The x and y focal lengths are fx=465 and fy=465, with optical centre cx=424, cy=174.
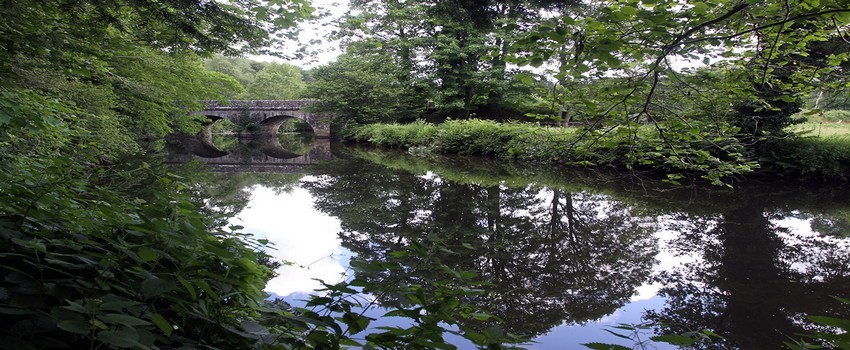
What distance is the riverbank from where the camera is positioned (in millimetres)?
2840

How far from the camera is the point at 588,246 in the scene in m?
4.96

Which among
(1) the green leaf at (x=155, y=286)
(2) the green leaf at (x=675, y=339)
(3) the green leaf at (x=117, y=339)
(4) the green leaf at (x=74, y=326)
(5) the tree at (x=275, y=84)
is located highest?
(5) the tree at (x=275, y=84)

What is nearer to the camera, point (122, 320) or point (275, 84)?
point (122, 320)

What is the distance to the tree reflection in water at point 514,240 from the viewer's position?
11.1 ft

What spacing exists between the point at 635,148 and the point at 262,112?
31278mm

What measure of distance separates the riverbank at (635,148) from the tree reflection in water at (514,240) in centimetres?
81

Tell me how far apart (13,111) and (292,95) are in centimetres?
4090

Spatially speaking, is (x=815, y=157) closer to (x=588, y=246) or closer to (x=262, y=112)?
(x=588, y=246)

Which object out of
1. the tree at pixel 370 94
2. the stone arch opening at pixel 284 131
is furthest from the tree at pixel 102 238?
the stone arch opening at pixel 284 131

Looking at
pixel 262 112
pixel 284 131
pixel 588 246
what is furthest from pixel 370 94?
pixel 284 131

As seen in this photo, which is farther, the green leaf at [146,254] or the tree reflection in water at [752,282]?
the tree reflection in water at [752,282]

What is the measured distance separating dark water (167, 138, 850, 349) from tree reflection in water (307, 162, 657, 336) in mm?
20

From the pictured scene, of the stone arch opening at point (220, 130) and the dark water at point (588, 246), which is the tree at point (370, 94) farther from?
the dark water at point (588, 246)

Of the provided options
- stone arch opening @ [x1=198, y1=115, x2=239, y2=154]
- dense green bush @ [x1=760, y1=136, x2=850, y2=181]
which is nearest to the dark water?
dense green bush @ [x1=760, y1=136, x2=850, y2=181]
